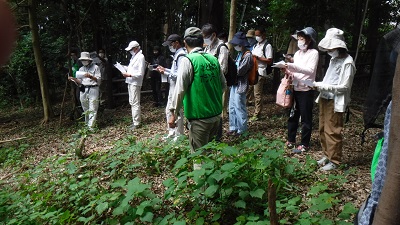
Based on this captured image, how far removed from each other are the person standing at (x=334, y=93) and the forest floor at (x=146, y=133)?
12.0 inches

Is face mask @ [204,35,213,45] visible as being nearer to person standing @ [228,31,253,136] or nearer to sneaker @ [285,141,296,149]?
person standing @ [228,31,253,136]

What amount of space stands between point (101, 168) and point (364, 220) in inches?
170

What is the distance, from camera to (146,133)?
7660 millimetres

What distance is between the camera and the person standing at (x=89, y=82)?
26.8 feet

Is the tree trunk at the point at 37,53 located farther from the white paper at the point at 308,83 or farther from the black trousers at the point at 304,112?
the white paper at the point at 308,83

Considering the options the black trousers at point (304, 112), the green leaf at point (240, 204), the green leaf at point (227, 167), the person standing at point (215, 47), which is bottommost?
the green leaf at point (240, 204)

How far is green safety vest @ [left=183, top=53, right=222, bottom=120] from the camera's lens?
393 centimetres

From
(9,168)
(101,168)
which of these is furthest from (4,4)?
(9,168)

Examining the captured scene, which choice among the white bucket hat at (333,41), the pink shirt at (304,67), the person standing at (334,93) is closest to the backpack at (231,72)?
the pink shirt at (304,67)

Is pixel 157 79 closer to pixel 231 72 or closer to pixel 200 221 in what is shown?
pixel 231 72

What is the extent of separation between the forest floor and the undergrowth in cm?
63

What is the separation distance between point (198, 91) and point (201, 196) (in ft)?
4.05

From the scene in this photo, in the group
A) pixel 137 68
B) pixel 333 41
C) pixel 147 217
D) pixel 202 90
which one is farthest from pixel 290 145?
pixel 137 68

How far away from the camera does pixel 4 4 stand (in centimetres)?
85
